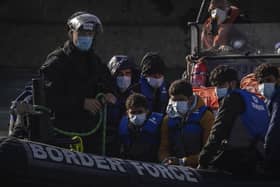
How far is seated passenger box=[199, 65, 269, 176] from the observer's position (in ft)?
20.7

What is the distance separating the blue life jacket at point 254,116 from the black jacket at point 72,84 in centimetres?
138

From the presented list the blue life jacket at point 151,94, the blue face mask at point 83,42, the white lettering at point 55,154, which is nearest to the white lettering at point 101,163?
the white lettering at point 55,154

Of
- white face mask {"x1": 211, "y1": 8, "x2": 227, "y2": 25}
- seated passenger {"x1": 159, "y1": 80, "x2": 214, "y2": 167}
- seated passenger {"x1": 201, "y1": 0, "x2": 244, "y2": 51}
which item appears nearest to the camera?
seated passenger {"x1": 159, "y1": 80, "x2": 214, "y2": 167}

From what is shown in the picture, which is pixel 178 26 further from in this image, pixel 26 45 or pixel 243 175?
pixel 243 175

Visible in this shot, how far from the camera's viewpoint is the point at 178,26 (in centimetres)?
2509

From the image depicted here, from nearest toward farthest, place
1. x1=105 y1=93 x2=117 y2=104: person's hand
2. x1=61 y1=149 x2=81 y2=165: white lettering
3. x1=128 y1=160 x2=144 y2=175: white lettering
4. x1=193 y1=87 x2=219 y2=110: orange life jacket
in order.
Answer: x1=61 y1=149 x2=81 y2=165: white lettering, x1=128 y1=160 x2=144 y2=175: white lettering, x1=105 y1=93 x2=117 y2=104: person's hand, x1=193 y1=87 x2=219 y2=110: orange life jacket

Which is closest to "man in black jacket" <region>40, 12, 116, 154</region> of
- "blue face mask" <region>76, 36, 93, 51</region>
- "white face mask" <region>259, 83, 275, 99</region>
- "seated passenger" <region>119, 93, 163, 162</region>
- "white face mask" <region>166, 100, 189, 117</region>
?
"blue face mask" <region>76, 36, 93, 51</region>

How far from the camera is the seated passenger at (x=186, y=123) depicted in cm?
702

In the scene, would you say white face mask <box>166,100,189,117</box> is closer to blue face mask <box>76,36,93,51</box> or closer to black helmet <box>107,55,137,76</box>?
blue face mask <box>76,36,93,51</box>

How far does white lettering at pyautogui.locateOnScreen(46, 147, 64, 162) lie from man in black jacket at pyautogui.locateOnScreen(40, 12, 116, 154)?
91 centimetres

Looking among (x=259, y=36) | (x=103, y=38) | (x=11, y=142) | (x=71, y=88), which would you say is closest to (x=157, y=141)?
(x=71, y=88)

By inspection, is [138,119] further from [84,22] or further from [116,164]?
[116,164]

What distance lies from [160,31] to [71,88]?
18.0 metres

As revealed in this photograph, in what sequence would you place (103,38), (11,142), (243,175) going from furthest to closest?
(103,38), (243,175), (11,142)
